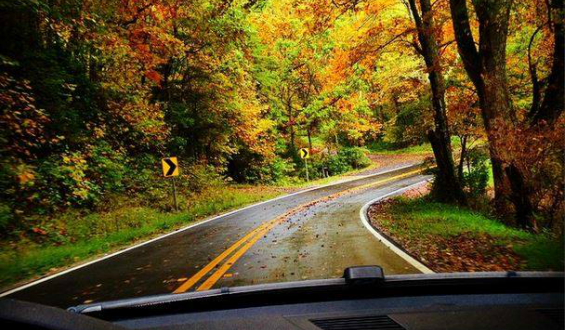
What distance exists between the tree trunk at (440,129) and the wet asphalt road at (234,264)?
4.23 m

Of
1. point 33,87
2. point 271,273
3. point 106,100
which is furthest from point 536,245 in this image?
point 106,100

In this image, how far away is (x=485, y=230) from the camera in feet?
A: 30.5

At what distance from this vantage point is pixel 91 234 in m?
12.3

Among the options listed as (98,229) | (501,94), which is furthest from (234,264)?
(501,94)

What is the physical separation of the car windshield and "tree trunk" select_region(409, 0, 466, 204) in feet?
0.19

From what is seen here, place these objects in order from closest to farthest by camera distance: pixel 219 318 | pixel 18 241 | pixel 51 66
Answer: pixel 219 318 → pixel 18 241 → pixel 51 66

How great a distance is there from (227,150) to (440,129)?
1411 centimetres

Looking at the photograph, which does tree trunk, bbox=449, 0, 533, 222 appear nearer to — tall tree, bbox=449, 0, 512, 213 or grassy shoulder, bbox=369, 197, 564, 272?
tall tree, bbox=449, 0, 512, 213

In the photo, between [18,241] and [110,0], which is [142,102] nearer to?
Result: [110,0]

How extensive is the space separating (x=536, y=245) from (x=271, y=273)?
526 cm

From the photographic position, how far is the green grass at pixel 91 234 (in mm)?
8664

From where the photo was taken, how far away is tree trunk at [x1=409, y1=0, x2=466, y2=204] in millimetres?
13438

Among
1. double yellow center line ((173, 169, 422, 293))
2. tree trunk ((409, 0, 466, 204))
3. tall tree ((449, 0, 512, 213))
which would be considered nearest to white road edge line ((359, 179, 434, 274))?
double yellow center line ((173, 169, 422, 293))

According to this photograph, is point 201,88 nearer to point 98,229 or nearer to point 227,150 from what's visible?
point 227,150
